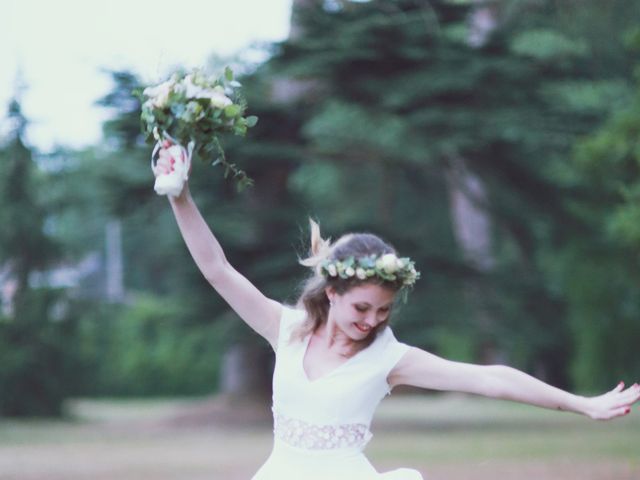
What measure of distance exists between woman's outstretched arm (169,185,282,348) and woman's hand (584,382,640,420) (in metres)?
1.32

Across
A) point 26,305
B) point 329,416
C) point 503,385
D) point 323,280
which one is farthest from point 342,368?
point 26,305

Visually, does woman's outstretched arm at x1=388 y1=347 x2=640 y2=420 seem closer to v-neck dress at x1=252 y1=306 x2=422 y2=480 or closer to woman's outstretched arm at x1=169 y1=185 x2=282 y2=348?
v-neck dress at x1=252 y1=306 x2=422 y2=480

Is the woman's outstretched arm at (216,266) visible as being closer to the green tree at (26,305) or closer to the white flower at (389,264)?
the white flower at (389,264)

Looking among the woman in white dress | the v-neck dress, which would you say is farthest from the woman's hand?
the v-neck dress

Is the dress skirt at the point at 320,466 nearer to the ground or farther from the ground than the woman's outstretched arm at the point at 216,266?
nearer to the ground

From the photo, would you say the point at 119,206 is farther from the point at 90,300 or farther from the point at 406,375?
the point at 406,375

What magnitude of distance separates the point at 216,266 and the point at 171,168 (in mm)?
426

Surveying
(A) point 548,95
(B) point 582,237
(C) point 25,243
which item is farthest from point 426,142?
(C) point 25,243

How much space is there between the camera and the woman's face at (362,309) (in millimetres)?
4766

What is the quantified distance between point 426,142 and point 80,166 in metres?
15.0

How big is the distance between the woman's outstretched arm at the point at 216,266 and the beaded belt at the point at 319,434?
17.0 inches

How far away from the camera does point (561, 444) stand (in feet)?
62.8

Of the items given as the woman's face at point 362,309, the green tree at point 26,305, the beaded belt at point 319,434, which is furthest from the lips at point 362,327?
the green tree at point 26,305

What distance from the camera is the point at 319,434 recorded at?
191 inches
